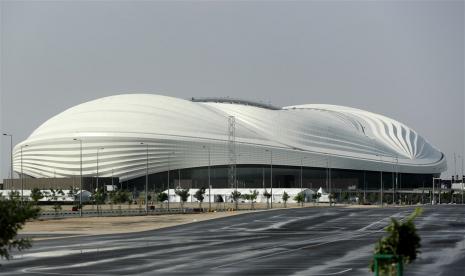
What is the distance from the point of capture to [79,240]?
5072cm

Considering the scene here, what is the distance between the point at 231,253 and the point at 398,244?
23183 mm

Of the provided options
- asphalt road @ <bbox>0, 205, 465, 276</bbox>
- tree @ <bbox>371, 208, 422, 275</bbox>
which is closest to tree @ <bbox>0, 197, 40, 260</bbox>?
tree @ <bbox>371, 208, 422, 275</bbox>

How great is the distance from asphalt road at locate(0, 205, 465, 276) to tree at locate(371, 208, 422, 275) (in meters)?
13.4

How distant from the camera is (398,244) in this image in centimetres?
1669

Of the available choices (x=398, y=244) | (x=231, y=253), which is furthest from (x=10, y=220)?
(x=231, y=253)

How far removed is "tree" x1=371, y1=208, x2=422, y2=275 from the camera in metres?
16.6

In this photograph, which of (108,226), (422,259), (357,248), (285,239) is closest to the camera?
(422,259)

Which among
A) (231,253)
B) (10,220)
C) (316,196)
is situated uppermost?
(10,220)

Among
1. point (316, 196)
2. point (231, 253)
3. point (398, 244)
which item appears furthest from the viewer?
point (316, 196)

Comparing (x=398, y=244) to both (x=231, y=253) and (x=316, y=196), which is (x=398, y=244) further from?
(x=316, y=196)

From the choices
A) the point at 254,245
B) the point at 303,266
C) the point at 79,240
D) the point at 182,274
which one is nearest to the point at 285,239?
the point at 254,245

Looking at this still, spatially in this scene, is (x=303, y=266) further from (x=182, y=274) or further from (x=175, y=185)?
(x=175, y=185)

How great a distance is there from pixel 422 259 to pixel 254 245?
1159cm

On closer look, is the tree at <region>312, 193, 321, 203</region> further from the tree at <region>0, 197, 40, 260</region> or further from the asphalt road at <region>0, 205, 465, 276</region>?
the tree at <region>0, 197, 40, 260</region>
